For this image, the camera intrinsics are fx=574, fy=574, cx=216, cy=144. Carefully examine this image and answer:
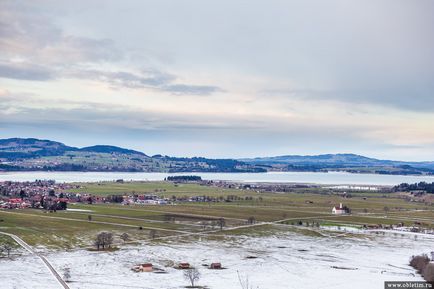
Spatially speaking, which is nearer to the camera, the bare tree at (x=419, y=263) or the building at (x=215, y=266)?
the building at (x=215, y=266)

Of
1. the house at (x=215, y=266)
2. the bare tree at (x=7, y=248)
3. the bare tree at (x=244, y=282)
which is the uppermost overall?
the bare tree at (x=7, y=248)

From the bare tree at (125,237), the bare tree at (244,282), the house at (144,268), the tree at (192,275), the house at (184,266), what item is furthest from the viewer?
the bare tree at (125,237)

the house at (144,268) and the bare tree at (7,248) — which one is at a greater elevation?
the bare tree at (7,248)

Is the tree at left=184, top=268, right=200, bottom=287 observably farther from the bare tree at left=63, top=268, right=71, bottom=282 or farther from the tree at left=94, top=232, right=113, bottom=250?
the tree at left=94, top=232, right=113, bottom=250

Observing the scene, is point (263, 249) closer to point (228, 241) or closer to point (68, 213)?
point (228, 241)

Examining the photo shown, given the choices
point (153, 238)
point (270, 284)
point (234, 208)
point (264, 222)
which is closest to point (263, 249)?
point (153, 238)

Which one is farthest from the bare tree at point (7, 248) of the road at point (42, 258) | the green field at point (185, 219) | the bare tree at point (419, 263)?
the bare tree at point (419, 263)

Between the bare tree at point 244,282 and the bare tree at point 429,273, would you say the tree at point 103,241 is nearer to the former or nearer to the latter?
the bare tree at point 244,282
